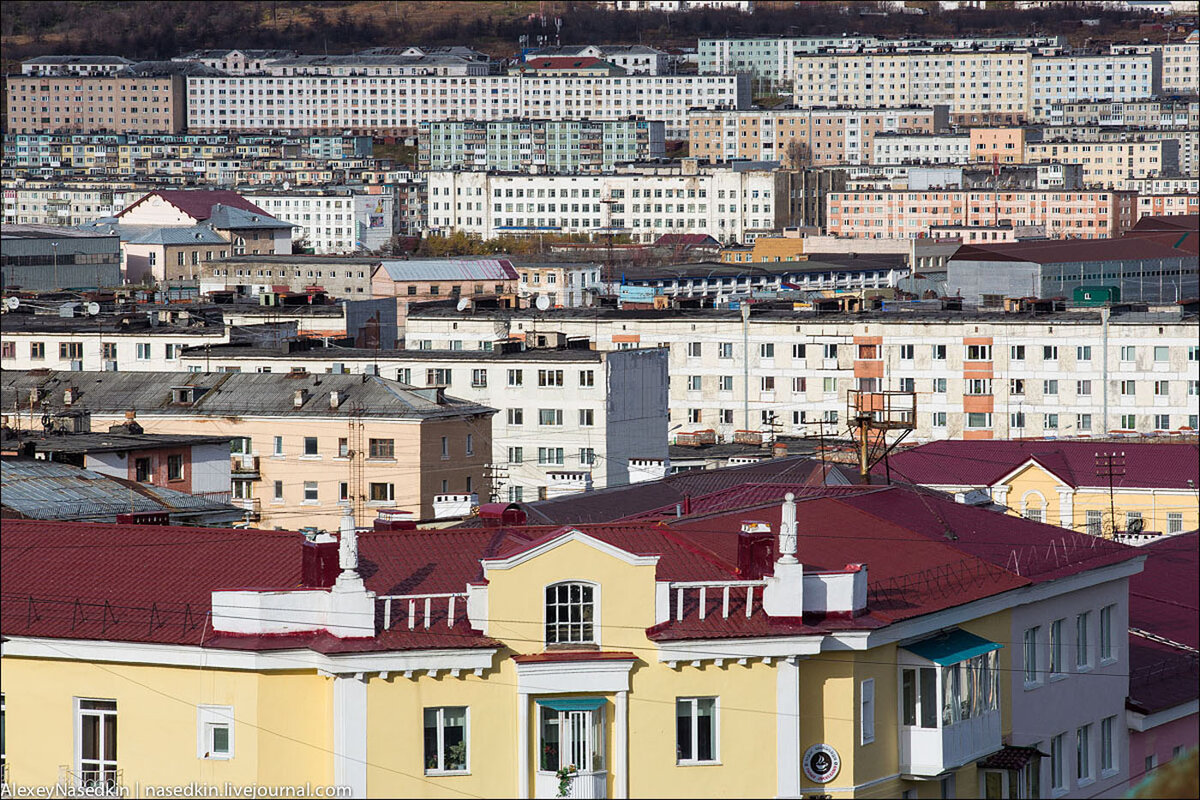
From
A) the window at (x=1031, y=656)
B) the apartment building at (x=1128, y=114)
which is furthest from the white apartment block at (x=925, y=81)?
the window at (x=1031, y=656)

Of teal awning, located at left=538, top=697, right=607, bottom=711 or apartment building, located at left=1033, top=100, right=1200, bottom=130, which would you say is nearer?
teal awning, located at left=538, top=697, right=607, bottom=711

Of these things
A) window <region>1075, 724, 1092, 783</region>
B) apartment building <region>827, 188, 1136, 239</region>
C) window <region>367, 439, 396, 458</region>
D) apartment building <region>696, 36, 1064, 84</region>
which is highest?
apartment building <region>696, 36, 1064, 84</region>

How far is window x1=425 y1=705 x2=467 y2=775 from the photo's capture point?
34.3 feet

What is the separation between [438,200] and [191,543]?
4213 inches

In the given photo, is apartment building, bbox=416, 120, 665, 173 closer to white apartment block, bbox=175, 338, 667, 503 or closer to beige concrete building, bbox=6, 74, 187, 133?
beige concrete building, bbox=6, 74, 187, 133

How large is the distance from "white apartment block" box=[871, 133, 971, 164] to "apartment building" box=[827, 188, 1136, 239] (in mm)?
15045

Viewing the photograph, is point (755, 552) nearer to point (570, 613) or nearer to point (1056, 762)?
point (570, 613)

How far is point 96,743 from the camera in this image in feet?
35.3

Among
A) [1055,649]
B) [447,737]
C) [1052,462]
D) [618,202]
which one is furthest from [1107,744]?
[618,202]

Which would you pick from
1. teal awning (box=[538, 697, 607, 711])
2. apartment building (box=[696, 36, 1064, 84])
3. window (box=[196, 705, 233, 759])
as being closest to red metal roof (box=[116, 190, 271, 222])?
apartment building (box=[696, 36, 1064, 84])

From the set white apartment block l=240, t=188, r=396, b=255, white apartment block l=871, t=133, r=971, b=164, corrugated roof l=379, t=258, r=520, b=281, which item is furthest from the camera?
white apartment block l=871, t=133, r=971, b=164

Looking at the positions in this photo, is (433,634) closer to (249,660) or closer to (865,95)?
(249,660)

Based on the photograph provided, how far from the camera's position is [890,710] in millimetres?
11391

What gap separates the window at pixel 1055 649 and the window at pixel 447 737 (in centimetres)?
384
